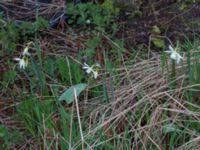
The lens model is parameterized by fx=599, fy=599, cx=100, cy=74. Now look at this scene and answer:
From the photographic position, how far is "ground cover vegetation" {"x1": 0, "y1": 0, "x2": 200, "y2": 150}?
2537 millimetres

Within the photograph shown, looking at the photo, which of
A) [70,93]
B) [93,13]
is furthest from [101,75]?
[93,13]

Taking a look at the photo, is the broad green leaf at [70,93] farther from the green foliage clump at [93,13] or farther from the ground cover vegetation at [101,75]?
the green foliage clump at [93,13]

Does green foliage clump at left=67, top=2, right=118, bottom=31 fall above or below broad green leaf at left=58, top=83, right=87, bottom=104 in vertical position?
above

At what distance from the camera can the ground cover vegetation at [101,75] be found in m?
2.54

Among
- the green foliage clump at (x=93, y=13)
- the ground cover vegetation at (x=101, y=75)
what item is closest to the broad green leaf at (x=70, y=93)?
the ground cover vegetation at (x=101, y=75)

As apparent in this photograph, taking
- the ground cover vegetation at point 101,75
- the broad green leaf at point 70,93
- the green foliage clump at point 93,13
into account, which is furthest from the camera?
the green foliage clump at point 93,13

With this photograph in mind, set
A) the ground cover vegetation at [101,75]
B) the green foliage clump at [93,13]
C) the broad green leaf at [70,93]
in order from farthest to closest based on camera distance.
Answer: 1. the green foliage clump at [93,13]
2. the broad green leaf at [70,93]
3. the ground cover vegetation at [101,75]

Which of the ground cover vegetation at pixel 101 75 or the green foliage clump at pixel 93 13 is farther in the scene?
the green foliage clump at pixel 93 13

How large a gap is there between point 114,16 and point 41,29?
443 millimetres

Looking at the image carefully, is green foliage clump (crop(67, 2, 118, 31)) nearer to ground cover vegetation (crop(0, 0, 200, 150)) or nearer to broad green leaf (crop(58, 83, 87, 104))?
ground cover vegetation (crop(0, 0, 200, 150))

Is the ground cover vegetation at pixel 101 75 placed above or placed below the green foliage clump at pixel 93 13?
below

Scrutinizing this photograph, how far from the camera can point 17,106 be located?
279cm

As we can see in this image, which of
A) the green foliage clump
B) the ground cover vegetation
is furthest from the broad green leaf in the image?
the green foliage clump

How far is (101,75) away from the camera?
3.04 m
